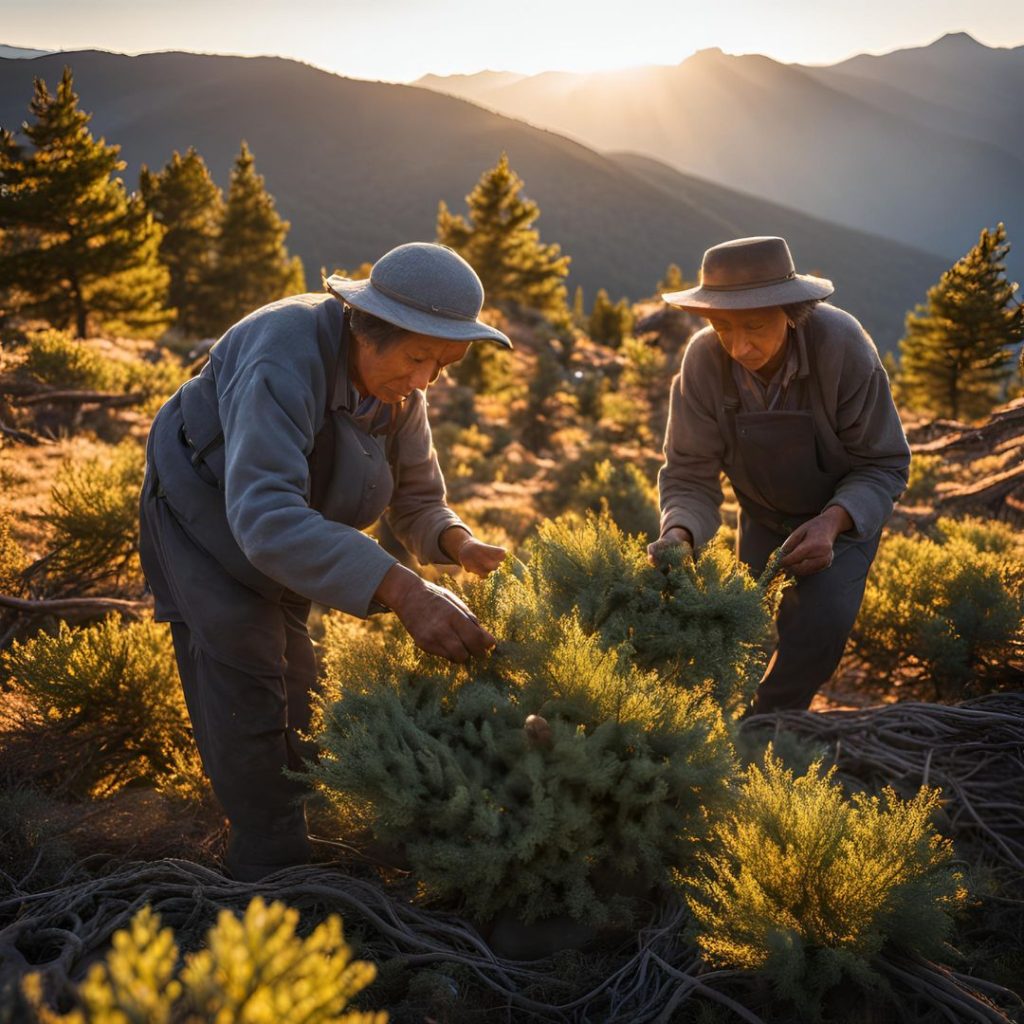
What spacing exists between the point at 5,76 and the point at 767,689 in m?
197

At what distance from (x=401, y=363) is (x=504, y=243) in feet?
95.5

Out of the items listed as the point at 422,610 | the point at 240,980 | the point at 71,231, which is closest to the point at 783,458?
the point at 422,610

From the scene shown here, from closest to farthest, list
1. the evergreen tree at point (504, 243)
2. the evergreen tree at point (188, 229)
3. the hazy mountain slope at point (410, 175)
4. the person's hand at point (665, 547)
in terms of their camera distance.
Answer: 1. the person's hand at point (665, 547)
2. the evergreen tree at point (188, 229)
3. the evergreen tree at point (504, 243)
4. the hazy mountain slope at point (410, 175)

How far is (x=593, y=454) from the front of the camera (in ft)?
34.8

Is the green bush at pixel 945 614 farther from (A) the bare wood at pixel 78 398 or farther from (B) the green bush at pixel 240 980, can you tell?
(A) the bare wood at pixel 78 398

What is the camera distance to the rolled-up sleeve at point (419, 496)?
10.1ft

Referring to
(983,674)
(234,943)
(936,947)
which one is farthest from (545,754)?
(983,674)

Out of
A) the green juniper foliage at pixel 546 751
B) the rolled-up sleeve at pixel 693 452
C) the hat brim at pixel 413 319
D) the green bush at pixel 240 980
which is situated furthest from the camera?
the rolled-up sleeve at pixel 693 452

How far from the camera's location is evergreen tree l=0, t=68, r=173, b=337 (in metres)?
19.2

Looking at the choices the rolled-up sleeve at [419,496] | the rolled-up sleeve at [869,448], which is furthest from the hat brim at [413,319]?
the rolled-up sleeve at [869,448]

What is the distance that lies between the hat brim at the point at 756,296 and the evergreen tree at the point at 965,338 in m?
3.18

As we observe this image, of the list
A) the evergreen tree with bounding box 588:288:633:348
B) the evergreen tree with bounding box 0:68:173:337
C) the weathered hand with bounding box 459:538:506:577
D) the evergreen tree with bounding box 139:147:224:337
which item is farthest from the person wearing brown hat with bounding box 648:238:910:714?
the evergreen tree with bounding box 588:288:633:348

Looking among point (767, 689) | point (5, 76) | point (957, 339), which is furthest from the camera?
point (5, 76)

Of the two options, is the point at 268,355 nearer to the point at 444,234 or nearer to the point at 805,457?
the point at 805,457
